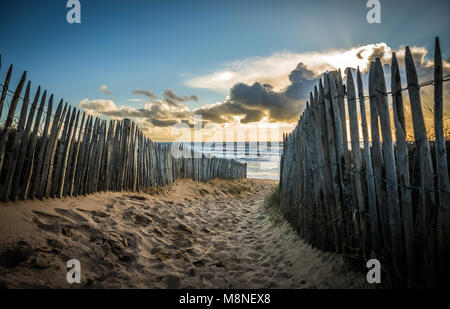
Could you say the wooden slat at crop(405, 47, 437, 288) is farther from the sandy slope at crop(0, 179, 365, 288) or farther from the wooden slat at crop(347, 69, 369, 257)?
the sandy slope at crop(0, 179, 365, 288)

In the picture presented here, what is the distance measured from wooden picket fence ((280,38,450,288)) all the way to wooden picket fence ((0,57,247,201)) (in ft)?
14.4

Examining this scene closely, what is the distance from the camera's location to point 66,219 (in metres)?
2.94

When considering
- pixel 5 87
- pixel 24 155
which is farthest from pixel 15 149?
pixel 5 87

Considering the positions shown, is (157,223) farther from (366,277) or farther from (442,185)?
(442,185)

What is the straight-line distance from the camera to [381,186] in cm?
205

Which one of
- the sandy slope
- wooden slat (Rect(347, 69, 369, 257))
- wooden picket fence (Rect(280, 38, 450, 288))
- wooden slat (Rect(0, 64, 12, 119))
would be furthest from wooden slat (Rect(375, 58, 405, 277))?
wooden slat (Rect(0, 64, 12, 119))

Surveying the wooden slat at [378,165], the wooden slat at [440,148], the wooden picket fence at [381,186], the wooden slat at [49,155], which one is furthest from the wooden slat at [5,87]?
the wooden slat at [440,148]

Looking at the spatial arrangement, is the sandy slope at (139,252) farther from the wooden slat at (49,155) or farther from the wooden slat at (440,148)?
the wooden slat at (440,148)

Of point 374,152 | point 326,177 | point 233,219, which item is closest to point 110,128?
point 233,219

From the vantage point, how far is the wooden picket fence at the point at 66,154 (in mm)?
3033

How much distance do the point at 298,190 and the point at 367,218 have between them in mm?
1740

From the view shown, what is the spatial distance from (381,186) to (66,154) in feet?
16.1

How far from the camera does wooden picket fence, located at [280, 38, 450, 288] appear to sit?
1689 mm

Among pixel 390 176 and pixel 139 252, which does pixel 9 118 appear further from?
pixel 390 176
